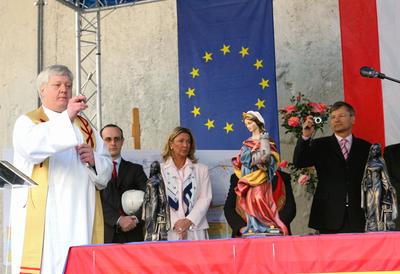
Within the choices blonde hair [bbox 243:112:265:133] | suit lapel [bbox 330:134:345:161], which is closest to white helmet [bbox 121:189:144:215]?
blonde hair [bbox 243:112:265:133]

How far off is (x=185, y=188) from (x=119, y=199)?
1.50 feet

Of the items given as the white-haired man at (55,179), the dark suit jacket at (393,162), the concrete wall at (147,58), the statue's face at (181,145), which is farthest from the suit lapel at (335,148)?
the concrete wall at (147,58)

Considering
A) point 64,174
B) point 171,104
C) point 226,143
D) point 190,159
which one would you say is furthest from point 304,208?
point 64,174

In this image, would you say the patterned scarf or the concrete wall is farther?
the concrete wall

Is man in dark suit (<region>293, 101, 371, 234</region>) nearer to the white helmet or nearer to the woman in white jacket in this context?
the woman in white jacket

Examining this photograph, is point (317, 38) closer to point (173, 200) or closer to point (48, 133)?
point (173, 200)

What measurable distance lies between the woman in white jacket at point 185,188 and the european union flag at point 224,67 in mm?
1356

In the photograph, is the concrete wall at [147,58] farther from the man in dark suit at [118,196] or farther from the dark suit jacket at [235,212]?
the dark suit jacket at [235,212]

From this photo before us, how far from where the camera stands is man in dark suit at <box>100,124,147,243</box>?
4320 millimetres

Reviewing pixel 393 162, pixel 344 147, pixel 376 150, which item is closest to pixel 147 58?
pixel 344 147

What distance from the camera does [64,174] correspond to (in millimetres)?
2986

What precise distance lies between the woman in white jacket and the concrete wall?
2.52 m

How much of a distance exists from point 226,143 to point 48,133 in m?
3.30

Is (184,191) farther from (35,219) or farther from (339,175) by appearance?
(35,219)
